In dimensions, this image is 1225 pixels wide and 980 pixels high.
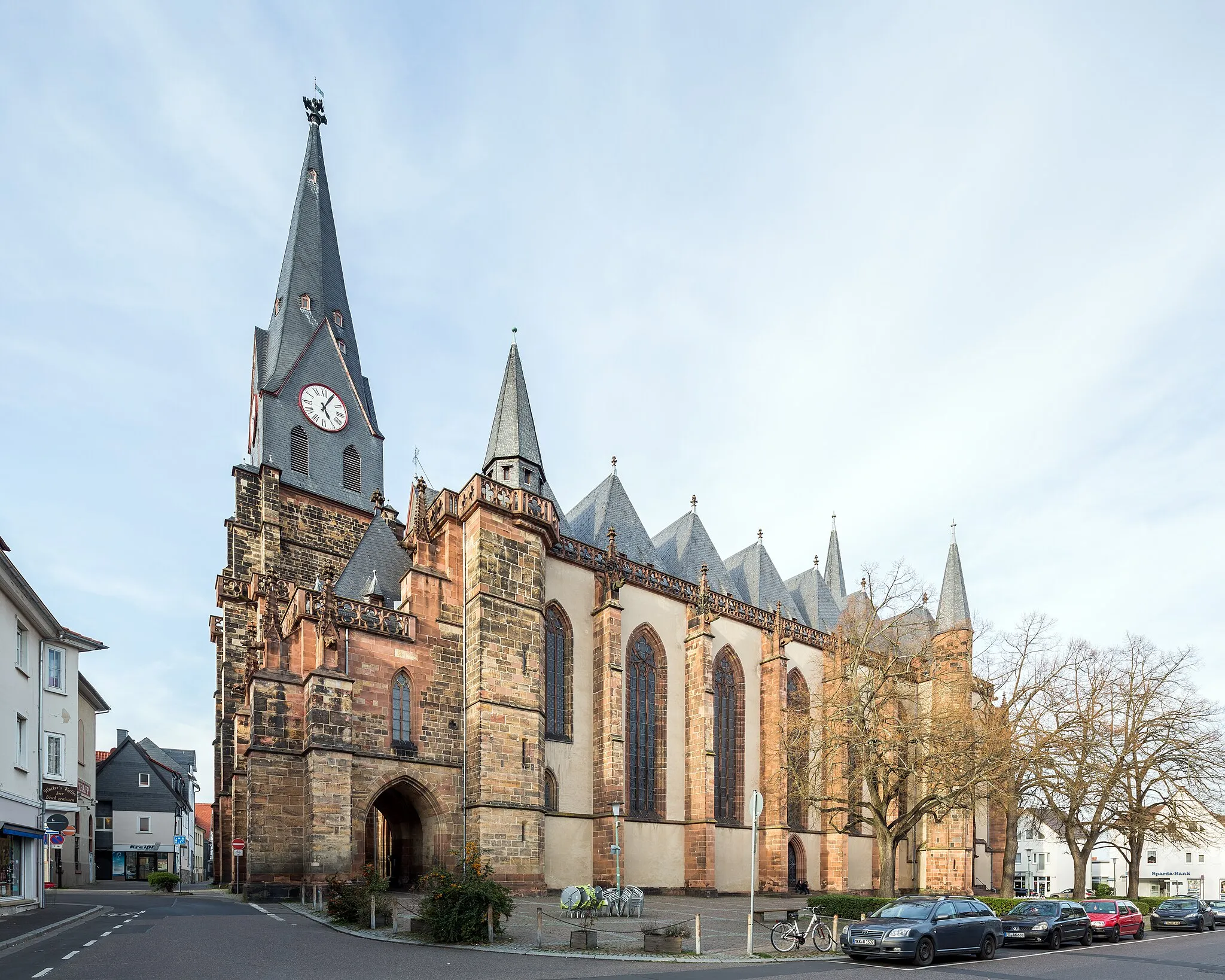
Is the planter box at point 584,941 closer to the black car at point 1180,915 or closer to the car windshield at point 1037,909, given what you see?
the car windshield at point 1037,909

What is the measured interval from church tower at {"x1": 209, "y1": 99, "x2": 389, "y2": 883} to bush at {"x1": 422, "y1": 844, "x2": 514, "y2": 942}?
43.2 ft

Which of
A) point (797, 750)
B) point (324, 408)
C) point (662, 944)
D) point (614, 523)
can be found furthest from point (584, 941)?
point (324, 408)

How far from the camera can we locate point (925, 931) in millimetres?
14758

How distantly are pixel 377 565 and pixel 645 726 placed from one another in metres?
11.1

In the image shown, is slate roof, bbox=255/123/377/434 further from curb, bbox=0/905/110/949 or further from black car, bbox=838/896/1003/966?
black car, bbox=838/896/1003/966

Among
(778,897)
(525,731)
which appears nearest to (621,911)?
(525,731)

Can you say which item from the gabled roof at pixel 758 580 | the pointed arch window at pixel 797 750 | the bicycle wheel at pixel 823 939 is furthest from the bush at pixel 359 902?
the gabled roof at pixel 758 580

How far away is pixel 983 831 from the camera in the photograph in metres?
49.3

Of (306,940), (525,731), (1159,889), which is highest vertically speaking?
(525,731)

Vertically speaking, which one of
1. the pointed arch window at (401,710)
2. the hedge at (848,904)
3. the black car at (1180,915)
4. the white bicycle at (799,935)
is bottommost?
the black car at (1180,915)

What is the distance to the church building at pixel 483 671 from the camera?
2472 centimetres

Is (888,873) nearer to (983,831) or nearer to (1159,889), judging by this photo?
(983,831)

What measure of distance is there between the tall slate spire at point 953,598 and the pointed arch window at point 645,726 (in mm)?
21732

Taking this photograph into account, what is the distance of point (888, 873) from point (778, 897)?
30.0 feet
